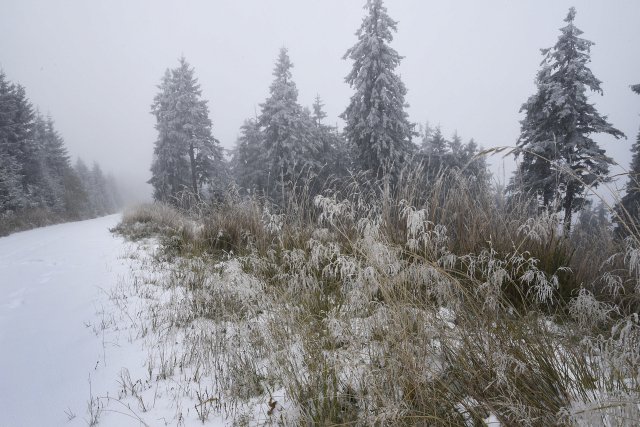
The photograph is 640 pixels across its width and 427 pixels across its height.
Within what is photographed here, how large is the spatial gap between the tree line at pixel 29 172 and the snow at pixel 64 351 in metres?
12.4

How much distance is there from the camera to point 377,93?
18.8 m

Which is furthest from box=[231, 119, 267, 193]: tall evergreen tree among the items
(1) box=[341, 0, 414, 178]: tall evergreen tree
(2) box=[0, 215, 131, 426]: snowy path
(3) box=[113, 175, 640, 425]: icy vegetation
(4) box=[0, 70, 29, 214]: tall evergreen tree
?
(3) box=[113, 175, 640, 425]: icy vegetation

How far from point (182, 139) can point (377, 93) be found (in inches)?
675

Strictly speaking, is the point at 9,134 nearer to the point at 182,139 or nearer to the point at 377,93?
the point at 182,139

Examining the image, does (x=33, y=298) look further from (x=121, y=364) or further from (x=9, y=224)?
(x=9, y=224)

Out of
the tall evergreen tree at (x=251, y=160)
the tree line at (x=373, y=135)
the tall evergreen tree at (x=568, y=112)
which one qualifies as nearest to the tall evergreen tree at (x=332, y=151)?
the tree line at (x=373, y=135)

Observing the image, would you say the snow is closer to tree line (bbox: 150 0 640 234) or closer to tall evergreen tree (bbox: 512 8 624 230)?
tree line (bbox: 150 0 640 234)

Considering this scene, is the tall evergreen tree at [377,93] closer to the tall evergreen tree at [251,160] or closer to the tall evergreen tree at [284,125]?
the tall evergreen tree at [284,125]

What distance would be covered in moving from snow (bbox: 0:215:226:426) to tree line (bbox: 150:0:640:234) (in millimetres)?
2796

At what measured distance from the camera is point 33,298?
13.5ft

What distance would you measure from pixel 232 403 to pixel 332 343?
73cm

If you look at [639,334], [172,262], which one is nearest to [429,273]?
[639,334]

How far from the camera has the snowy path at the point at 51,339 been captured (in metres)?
2.16

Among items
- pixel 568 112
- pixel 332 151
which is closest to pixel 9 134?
pixel 332 151
